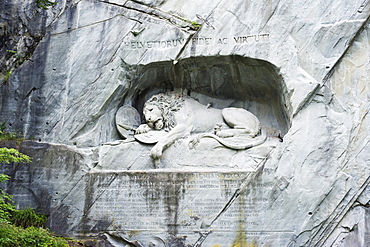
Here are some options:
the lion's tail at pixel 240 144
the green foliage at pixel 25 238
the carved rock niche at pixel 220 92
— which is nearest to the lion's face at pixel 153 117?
the carved rock niche at pixel 220 92

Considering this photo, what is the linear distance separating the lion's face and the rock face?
37cm

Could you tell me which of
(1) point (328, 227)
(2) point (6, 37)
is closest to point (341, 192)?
(1) point (328, 227)

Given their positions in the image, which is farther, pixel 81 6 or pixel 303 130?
pixel 81 6

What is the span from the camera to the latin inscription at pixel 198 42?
29.0ft

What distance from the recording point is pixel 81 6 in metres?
9.57

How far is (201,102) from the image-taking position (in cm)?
954

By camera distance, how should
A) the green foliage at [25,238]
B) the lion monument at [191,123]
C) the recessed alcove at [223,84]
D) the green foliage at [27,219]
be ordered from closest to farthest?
1. the green foliage at [25,238]
2. the green foliage at [27,219]
3. the lion monument at [191,123]
4. the recessed alcove at [223,84]

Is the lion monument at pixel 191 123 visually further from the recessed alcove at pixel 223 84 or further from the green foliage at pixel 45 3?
the green foliage at pixel 45 3

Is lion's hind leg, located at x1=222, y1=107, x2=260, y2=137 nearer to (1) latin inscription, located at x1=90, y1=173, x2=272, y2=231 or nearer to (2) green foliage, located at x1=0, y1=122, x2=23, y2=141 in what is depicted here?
(1) latin inscription, located at x1=90, y1=173, x2=272, y2=231

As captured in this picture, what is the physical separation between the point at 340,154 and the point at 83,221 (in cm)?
458

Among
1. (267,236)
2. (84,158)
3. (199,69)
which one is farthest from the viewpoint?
(199,69)

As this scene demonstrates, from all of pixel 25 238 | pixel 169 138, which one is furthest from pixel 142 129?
pixel 25 238

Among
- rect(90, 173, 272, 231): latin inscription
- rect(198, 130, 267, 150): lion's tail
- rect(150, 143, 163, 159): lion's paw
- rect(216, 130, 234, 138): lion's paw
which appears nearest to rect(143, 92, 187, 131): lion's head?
rect(150, 143, 163, 159): lion's paw

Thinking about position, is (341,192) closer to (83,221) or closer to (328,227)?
(328,227)
